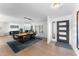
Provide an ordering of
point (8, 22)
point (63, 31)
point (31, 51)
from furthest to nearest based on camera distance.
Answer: point (63, 31)
point (31, 51)
point (8, 22)

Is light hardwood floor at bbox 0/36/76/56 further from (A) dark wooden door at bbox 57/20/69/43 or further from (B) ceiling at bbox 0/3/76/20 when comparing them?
(A) dark wooden door at bbox 57/20/69/43

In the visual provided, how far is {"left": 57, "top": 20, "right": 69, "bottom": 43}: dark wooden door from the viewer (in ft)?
13.1

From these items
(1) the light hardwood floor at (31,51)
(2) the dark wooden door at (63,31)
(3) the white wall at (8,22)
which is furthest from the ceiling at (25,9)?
(2) the dark wooden door at (63,31)

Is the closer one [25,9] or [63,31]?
[25,9]

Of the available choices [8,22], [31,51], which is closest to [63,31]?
[31,51]

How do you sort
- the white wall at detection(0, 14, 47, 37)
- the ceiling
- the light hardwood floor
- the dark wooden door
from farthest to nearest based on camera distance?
the dark wooden door < the light hardwood floor < the white wall at detection(0, 14, 47, 37) < the ceiling

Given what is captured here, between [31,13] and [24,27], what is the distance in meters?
0.58

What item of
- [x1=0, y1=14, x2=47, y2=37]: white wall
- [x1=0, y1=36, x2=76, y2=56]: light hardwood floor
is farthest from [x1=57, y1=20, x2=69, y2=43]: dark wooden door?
[x1=0, y1=14, x2=47, y2=37]: white wall

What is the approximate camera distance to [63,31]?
13.6ft

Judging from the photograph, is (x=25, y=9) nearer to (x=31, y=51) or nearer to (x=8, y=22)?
(x=8, y=22)

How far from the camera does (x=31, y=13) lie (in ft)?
7.37

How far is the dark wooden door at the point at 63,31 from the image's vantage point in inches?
158

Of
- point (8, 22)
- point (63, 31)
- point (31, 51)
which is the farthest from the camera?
point (63, 31)

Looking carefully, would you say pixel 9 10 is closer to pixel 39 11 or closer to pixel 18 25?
pixel 18 25
